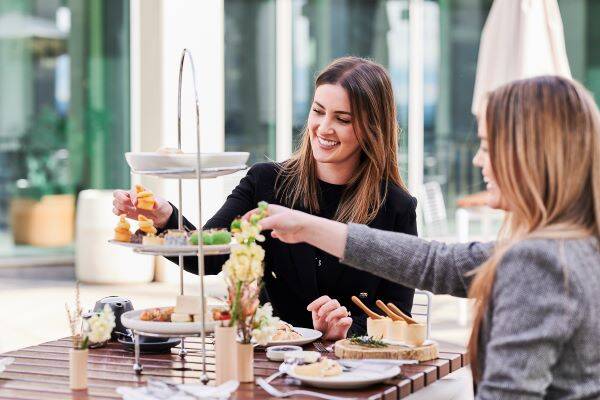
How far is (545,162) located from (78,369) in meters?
1.13

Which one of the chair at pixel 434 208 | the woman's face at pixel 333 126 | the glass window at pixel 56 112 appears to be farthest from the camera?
the chair at pixel 434 208

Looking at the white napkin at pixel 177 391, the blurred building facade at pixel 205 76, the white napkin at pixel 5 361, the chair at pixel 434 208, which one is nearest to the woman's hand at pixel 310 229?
the white napkin at pixel 177 391

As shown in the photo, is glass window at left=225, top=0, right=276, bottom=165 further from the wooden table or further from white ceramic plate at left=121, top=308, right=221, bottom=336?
white ceramic plate at left=121, top=308, right=221, bottom=336

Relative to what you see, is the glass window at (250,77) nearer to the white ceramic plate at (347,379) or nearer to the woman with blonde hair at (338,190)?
the woman with blonde hair at (338,190)

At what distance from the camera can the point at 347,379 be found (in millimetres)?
2369

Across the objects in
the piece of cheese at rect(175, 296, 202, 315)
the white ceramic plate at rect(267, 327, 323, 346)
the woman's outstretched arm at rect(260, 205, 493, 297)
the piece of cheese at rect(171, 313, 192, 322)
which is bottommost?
the white ceramic plate at rect(267, 327, 323, 346)

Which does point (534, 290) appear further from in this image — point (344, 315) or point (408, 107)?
point (408, 107)

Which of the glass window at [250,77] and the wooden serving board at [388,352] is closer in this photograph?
the wooden serving board at [388,352]

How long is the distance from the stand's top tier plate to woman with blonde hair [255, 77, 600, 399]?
25.4 inches

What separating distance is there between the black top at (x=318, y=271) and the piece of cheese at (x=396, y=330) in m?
0.31

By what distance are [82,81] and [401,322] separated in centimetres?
784

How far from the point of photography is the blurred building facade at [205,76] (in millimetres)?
9305

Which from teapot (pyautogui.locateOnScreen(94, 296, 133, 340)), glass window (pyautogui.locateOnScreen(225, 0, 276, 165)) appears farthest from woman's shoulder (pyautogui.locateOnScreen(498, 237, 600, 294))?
glass window (pyautogui.locateOnScreen(225, 0, 276, 165))

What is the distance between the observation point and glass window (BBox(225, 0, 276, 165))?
10391 mm
